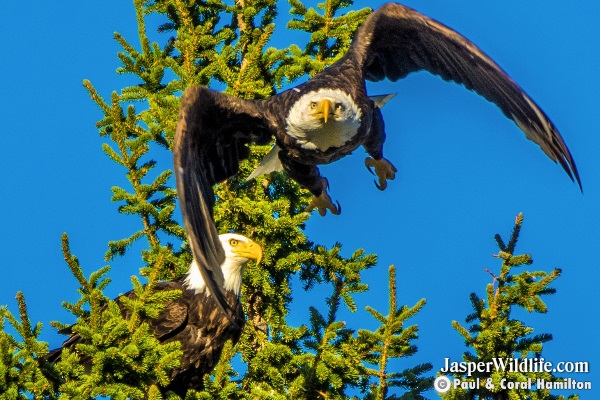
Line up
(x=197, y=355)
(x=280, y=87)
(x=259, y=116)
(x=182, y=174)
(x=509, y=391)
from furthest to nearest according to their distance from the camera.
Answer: (x=280, y=87) < (x=259, y=116) < (x=197, y=355) < (x=182, y=174) < (x=509, y=391)

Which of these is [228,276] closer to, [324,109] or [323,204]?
[323,204]

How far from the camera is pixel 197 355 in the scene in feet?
21.7

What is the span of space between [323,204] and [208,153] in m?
1.01

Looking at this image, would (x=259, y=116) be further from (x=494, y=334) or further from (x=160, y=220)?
(x=494, y=334)

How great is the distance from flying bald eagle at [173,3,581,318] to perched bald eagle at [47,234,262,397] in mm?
640

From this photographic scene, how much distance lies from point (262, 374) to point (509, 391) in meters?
1.46

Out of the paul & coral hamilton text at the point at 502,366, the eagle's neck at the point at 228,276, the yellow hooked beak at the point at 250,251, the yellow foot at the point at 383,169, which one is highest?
the yellow foot at the point at 383,169

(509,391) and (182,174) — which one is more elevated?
(182,174)

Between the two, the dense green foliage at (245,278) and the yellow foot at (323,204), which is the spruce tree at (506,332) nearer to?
the dense green foliage at (245,278)

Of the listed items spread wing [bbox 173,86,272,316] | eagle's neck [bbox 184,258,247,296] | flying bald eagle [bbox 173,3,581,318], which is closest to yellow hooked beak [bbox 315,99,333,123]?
flying bald eagle [bbox 173,3,581,318]

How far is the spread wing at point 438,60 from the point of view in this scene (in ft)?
21.7

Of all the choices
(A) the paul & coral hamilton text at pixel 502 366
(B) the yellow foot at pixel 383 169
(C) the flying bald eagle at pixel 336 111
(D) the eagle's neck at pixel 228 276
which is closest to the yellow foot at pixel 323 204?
(C) the flying bald eagle at pixel 336 111

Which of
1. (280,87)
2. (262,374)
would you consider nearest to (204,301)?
(262,374)

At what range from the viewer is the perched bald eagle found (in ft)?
21.6
